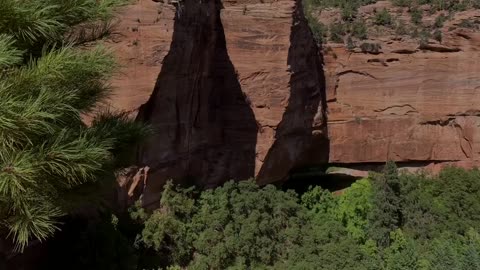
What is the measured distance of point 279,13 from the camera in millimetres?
15992

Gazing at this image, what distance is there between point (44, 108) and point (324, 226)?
12.7 meters

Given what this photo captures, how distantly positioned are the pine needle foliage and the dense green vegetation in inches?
305

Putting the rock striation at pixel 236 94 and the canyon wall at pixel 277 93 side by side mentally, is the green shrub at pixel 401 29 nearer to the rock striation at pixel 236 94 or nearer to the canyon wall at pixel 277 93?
the canyon wall at pixel 277 93

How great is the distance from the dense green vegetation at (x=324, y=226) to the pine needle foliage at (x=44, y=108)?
775 cm

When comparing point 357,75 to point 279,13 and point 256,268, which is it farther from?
point 256,268

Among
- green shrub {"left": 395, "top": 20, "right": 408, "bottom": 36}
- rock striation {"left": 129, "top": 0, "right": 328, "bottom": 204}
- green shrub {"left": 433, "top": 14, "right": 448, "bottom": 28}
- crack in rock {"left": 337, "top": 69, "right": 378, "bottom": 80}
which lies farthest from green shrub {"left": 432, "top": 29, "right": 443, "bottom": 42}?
rock striation {"left": 129, "top": 0, "right": 328, "bottom": 204}

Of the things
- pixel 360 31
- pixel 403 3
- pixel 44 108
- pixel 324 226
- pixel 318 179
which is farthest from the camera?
pixel 403 3

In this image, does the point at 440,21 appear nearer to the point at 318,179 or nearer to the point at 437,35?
the point at 437,35

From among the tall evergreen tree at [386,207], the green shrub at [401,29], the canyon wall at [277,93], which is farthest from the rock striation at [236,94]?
the green shrub at [401,29]

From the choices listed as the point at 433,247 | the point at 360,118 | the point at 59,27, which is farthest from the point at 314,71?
the point at 59,27

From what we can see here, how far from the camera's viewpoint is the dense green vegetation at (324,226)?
13523 mm

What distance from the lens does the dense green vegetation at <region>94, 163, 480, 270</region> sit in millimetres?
13523

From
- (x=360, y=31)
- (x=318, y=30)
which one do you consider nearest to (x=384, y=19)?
(x=360, y=31)

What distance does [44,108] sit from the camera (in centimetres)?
503
